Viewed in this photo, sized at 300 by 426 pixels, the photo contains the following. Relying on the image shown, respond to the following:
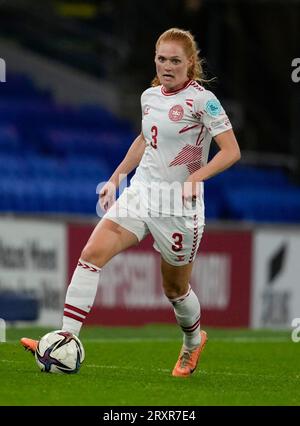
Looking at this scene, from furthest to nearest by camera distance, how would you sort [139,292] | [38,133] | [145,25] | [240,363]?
[145,25], [38,133], [139,292], [240,363]

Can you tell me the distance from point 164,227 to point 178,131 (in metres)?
0.63

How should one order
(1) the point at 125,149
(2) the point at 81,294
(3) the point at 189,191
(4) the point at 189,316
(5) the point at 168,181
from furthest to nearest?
(1) the point at 125,149 < (4) the point at 189,316 < (5) the point at 168,181 < (2) the point at 81,294 < (3) the point at 189,191

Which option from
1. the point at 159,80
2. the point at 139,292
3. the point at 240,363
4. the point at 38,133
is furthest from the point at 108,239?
the point at 38,133

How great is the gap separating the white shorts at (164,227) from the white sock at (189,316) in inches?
12.7

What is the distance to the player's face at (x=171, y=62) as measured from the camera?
8.59 meters

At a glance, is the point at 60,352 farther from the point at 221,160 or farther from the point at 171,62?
the point at 171,62

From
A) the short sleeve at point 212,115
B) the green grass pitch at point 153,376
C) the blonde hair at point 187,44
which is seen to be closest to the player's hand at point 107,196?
the short sleeve at point 212,115

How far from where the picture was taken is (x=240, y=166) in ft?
76.9

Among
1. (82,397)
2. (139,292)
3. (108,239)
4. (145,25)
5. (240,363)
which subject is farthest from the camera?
(145,25)

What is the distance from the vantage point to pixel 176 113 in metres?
8.66

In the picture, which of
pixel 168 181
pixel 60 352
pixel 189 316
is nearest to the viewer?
pixel 60 352

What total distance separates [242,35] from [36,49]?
3.86 metres

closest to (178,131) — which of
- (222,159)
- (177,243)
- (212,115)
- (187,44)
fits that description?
(212,115)

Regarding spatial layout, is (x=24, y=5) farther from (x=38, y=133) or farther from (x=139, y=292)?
(x=139, y=292)
